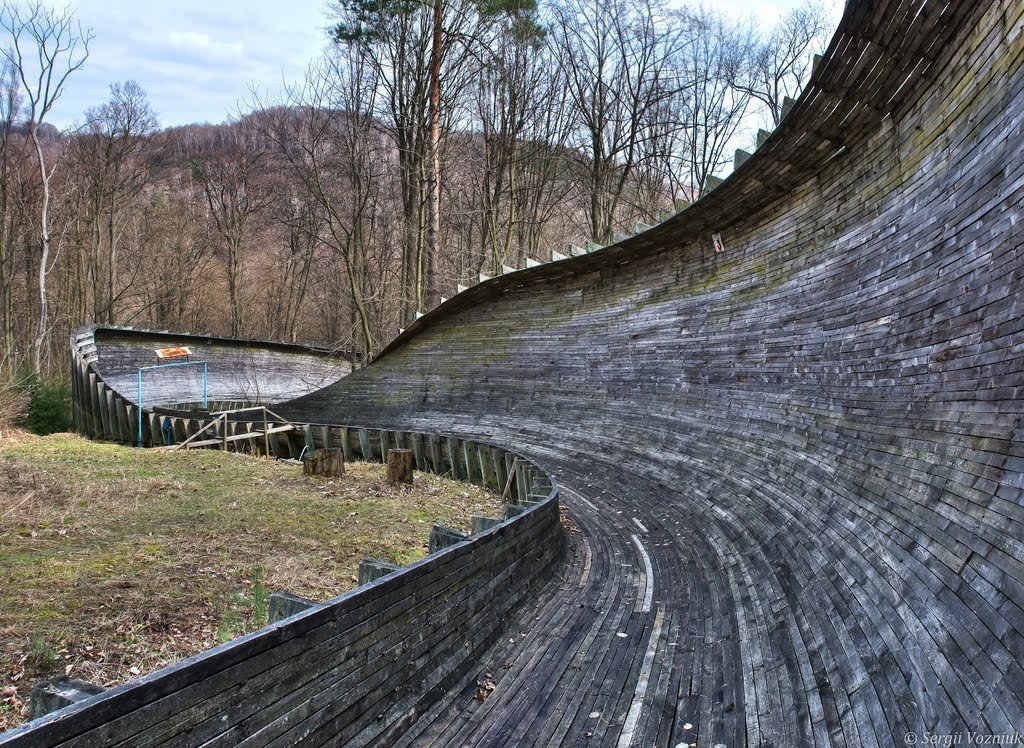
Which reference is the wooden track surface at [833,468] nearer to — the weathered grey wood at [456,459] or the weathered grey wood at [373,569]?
the weathered grey wood at [373,569]

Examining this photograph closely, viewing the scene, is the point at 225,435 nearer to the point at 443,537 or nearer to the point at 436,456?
the point at 436,456

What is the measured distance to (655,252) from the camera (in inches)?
612

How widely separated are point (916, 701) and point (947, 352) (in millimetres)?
3233

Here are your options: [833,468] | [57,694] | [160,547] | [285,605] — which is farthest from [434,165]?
[57,694]

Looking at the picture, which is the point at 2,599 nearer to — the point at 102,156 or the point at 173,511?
the point at 173,511

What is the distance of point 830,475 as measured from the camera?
7.29 metres

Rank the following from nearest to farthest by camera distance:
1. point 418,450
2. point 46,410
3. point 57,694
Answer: point 57,694 < point 418,450 < point 46,410

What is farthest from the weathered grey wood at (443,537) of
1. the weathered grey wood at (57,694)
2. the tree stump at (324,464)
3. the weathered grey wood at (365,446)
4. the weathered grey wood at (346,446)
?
the weathered grey wood at (346,446)

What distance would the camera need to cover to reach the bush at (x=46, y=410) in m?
23.1

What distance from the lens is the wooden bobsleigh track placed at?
4.02 m

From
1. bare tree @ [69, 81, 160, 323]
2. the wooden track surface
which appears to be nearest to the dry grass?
the wooden track surface

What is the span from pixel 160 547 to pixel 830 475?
7310mm

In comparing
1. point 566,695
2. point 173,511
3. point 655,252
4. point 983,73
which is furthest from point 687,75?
point 566,695

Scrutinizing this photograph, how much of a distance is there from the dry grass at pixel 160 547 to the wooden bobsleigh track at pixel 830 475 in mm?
2104
